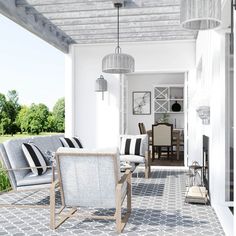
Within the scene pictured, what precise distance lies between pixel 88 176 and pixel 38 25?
4.00 metres

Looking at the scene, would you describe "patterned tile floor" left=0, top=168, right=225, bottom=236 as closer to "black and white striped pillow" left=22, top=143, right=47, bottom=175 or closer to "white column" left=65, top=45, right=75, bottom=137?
"black and white striped pillow" left=22, top=143, right=47, bottom=175

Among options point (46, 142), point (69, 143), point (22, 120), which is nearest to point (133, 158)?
point (69, 143)

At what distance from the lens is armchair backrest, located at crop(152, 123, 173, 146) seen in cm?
917

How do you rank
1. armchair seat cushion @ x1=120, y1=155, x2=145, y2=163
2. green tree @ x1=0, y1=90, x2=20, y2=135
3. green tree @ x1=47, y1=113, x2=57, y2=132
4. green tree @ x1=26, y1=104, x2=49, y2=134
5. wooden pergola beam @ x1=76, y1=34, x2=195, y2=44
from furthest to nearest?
1. green tree @ x1=47, y1=113, x2=57, y2=132
2. green tree @ x1=26, y1=104, x2=49, y2=134
3. green tree @ x1=0, y1=90, x2=20, y2=135
4. wooden pergola beam @ x1=76, y1=34, x2=195, y2=44
5. armchair seat cushion @ x1=120, y1=155, x2=145, y2=163

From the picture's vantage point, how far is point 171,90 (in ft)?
37.9

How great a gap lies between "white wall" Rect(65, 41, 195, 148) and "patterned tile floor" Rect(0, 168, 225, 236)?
315 cm

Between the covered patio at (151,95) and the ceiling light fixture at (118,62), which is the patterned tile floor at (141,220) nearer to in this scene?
the covered patio at (151,95)

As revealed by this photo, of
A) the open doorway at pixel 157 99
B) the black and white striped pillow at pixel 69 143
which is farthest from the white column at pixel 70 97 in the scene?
the open doorway at pixel 157 99

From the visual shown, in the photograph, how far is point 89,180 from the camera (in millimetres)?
3510

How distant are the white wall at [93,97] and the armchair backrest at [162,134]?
139 centimetres

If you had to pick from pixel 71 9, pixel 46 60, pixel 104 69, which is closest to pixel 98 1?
pixel 71 9

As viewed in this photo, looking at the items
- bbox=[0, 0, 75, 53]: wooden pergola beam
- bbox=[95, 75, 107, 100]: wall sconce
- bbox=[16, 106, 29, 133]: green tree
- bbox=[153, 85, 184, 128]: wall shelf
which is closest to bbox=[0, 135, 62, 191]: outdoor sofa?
bbox=[0, 0, 75, 53]: wooden pergola beam

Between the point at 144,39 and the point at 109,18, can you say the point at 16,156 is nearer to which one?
the point at 109,18

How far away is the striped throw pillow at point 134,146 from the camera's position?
676 centimetres
